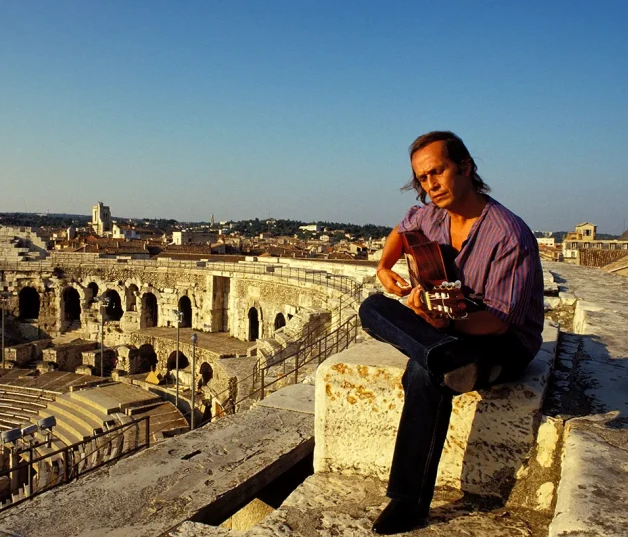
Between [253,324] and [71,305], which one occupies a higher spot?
[253,324]

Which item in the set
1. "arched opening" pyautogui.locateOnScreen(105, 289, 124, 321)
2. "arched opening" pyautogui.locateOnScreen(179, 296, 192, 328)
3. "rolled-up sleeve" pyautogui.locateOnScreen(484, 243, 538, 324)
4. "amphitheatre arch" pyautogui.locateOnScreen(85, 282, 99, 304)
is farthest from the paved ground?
"rolled-up sleeve" pyautogui.locateOnScreen(484, 243, 538, 324)

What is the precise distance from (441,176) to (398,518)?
4.80 feet

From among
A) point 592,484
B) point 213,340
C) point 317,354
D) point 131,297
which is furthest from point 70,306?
point 592,484

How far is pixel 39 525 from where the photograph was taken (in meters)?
2.48

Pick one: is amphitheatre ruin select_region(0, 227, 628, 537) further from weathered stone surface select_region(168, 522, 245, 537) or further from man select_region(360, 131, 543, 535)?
man select_region(360, 131, 543, 535)

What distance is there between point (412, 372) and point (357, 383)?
A: 1.50 feet

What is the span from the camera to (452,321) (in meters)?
2.24

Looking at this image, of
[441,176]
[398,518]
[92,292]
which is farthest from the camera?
[92,292]

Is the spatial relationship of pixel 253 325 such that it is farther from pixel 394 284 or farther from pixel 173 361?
pixel 394 284

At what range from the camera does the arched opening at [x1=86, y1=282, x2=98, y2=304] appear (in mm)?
28031

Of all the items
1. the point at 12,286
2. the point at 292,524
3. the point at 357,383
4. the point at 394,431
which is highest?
the point at 357,383

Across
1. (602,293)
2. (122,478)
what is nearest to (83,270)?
(602,293)

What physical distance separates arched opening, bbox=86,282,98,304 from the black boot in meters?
28.4

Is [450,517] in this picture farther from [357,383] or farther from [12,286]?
[12,286]
